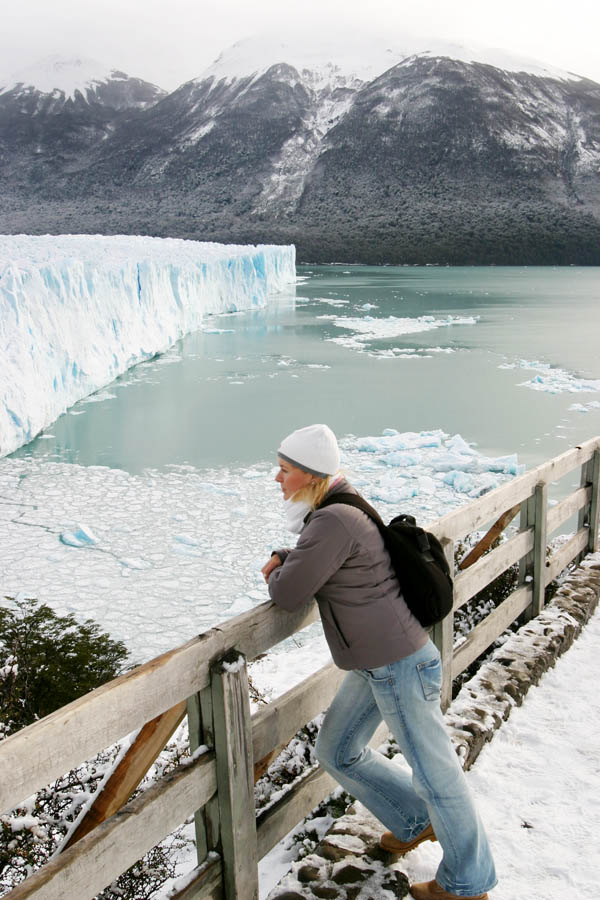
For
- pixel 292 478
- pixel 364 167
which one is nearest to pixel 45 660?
pixel 292 478

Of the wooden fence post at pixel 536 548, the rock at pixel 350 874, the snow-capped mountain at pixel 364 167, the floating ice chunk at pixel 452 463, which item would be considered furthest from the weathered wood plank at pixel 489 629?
the snow-capped mountain at pixel 364 167

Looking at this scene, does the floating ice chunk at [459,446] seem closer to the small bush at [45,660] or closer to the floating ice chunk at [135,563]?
the floating ice chunk at [135,563]

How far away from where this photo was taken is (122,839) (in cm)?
144

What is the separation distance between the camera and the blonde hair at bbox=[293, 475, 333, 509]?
5.95ft

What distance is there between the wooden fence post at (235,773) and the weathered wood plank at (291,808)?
0.09 meters

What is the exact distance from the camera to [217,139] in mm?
101750

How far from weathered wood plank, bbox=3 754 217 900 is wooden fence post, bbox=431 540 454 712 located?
1060 millimetres

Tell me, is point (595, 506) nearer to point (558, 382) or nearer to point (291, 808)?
point (291, 808)

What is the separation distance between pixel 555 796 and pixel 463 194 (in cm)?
8931

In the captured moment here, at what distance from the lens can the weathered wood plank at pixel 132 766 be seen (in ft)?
5.22

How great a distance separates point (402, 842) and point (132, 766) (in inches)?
30.8

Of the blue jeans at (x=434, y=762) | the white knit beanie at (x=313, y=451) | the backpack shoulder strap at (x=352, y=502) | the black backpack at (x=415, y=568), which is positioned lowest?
the blue jeans at (x=434, y=762)

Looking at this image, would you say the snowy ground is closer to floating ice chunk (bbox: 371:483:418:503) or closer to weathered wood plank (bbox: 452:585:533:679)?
weathered wood plank (bbox: 452:585:533:679)

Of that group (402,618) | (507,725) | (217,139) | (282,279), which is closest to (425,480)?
(507,725)
